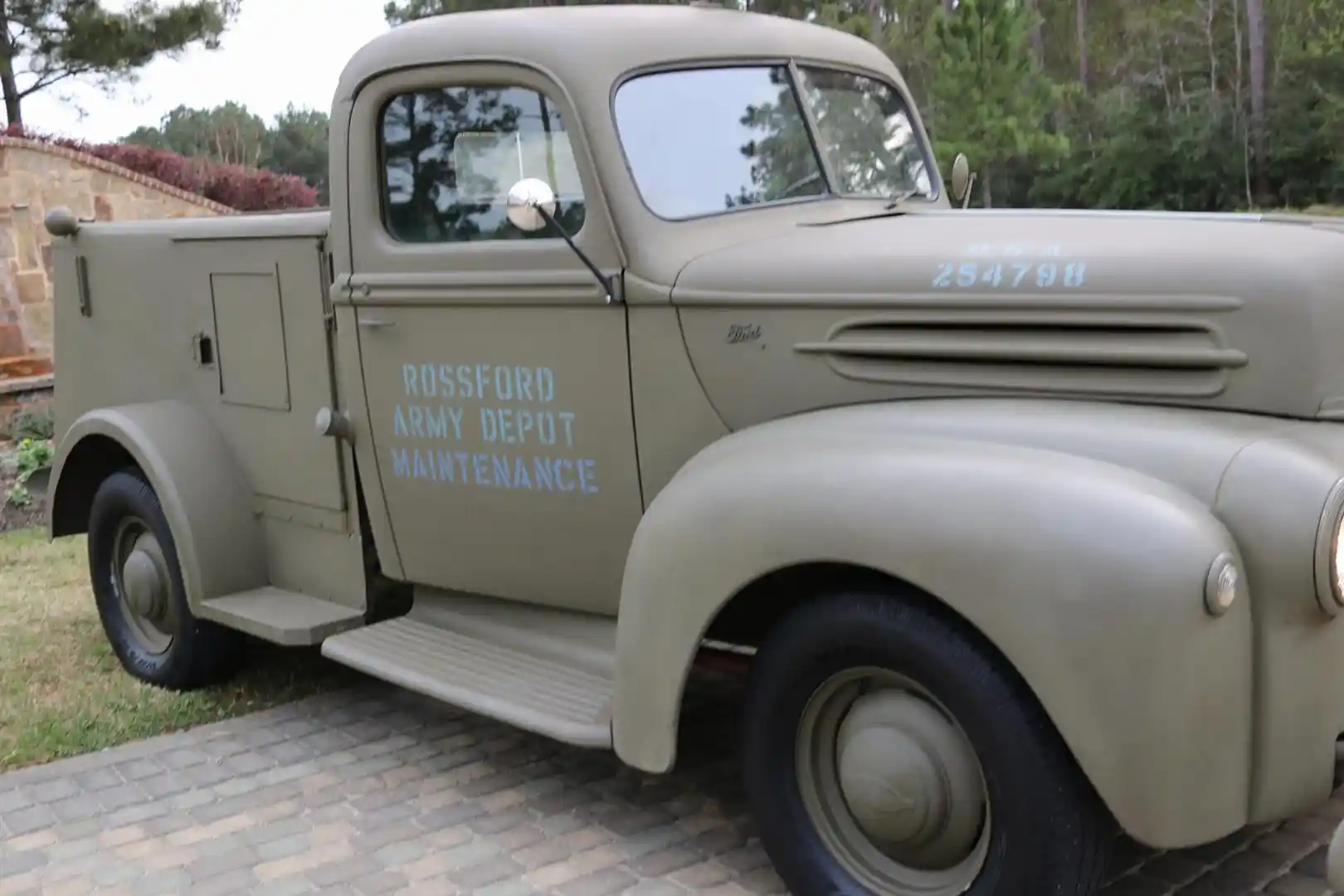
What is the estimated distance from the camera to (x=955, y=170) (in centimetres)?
445

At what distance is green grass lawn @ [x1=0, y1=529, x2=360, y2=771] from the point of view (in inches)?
171

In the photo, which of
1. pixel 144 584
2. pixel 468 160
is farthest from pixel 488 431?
pixel 144 584

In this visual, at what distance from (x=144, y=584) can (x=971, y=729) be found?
Result: 3.17 meters

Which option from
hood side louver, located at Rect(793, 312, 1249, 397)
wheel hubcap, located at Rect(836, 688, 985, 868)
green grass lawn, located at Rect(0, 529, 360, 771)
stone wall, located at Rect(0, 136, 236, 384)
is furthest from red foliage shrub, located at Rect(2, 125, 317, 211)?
wheel hubcap, located at Rect(836, 688, 985, 868)

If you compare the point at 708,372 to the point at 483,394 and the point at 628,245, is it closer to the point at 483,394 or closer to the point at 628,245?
the point at 628,245

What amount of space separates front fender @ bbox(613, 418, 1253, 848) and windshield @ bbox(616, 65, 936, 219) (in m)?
1.03

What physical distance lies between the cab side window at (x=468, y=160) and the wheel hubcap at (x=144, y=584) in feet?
5.38

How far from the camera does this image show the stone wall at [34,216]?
1261cm

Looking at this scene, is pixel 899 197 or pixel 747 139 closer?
pixel 747 139

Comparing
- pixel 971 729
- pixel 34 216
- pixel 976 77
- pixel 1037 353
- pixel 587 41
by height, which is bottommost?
pixel 971 729

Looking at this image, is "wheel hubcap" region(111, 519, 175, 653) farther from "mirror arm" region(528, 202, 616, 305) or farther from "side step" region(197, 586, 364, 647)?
"mirror arm" region(528, 202, 616, 305)

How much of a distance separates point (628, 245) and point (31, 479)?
7811mm

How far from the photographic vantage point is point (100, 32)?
16.3 m

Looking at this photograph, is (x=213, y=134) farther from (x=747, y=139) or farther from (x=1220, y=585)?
(x=1220, y=585)
